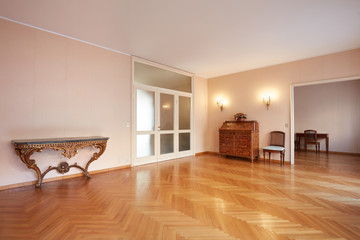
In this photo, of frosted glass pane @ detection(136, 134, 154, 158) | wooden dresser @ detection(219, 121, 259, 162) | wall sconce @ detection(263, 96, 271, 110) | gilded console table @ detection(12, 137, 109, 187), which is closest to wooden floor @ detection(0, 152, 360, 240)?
gilded console table @ detection(12, 137, 109, 187)

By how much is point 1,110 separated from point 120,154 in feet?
8.26

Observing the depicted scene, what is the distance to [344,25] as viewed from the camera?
367cm

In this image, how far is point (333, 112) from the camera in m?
7.60

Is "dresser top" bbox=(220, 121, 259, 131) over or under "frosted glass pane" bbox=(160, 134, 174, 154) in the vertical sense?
over

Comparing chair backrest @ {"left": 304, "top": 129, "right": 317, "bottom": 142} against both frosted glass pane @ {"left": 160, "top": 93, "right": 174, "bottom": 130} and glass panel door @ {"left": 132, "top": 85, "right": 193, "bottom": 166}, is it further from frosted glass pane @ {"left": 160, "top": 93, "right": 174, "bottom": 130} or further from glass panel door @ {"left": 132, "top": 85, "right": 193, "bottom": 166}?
frosted glass pane @ {"left": 160, "top": 93, "right": 174, "bottom": 130}

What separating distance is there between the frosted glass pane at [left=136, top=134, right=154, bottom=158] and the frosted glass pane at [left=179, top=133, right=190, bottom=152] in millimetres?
1249

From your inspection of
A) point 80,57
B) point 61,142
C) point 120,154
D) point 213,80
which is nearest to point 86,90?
point 80,57

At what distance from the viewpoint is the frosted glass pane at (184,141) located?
22.4 ft

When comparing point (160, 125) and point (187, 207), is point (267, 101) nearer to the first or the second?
point (160, 125)

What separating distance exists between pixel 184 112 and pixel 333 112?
584cm

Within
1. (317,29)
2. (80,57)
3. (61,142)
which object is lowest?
(61,142)

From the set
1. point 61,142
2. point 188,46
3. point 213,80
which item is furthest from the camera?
point 213,80

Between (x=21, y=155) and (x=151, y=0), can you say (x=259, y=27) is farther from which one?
(x=21, y=155)

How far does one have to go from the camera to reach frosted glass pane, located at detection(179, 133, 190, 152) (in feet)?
22.4
